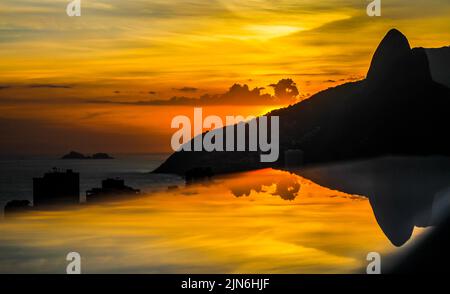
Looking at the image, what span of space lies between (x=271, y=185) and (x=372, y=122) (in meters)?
53.0

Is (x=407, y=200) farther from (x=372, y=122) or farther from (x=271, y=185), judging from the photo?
(x=372, y=122)

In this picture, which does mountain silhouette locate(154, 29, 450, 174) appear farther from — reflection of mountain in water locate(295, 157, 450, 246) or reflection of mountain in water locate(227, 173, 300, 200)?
reflection of mountain in water locate(295, 157, 450, 246)

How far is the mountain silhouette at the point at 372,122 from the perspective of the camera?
5906 centimetres

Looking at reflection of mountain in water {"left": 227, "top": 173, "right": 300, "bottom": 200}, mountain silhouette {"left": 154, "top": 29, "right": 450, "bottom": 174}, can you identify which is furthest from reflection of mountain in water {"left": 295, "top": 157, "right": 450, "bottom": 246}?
mountain silhouette {"left": 154, "top": 29, "right": 450, "bottom": 174}

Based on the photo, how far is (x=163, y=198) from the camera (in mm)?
25250

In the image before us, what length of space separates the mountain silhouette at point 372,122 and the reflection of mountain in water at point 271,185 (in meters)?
4.81

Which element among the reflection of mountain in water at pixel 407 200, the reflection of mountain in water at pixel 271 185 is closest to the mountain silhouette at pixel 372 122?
the reflection of mountain in water at pixel 271 185

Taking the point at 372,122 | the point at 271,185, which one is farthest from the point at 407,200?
the point at 372,122

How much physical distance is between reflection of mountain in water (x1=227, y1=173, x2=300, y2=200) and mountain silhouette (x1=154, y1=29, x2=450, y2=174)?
4.81m

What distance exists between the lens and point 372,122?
81.1m

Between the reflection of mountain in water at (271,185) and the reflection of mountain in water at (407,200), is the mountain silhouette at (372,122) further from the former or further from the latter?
the reflection of mountain in water at (407,200)
